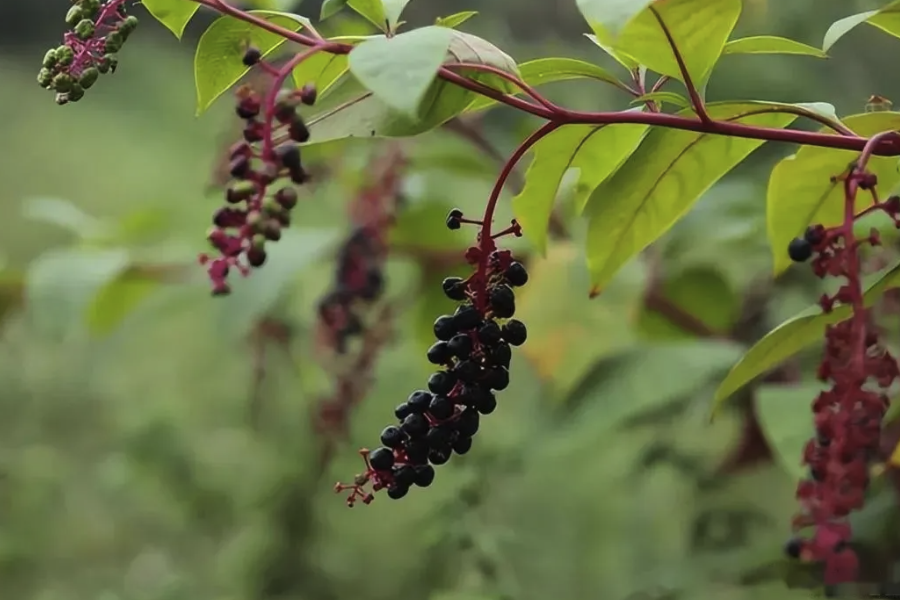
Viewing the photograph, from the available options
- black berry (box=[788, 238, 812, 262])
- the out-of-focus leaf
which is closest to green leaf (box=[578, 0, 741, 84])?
black berry (box=[788, 238, 812, 262])

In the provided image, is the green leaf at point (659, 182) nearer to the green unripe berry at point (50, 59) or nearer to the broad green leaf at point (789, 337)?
the broad green leaf at point (789, 337)

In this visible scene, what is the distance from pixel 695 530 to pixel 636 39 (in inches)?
26.6

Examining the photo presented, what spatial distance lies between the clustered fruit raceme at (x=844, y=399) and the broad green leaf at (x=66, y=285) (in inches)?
26.6

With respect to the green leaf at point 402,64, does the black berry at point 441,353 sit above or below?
below

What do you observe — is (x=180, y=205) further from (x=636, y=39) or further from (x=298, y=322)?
(x=636, y=39)

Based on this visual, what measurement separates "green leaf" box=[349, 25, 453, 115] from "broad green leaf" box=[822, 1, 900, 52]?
0.19 metres

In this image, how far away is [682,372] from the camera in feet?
2.76

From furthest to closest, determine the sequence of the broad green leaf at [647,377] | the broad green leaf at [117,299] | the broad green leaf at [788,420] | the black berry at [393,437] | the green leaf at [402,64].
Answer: the broad green leaf at [117,299] < the broad green leaf at [647,377] < the broad green leaf at [788,420] < the black berry at [393,437] < the green leaf at [402,64]

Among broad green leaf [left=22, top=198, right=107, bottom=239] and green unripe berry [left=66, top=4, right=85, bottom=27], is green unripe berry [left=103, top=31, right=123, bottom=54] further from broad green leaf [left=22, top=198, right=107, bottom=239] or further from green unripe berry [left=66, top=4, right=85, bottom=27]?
broad green leaf [left=22, top=198, right=107, bottom=239]

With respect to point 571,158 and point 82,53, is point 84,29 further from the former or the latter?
point 571,158

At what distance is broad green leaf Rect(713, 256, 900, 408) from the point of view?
0.49 metres

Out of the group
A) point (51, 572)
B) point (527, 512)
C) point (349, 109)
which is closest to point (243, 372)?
point (51, 572)

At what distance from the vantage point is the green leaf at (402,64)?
0.98ft

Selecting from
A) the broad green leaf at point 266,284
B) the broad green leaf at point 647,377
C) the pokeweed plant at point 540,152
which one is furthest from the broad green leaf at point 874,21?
the broad green leaf at point 266,284
